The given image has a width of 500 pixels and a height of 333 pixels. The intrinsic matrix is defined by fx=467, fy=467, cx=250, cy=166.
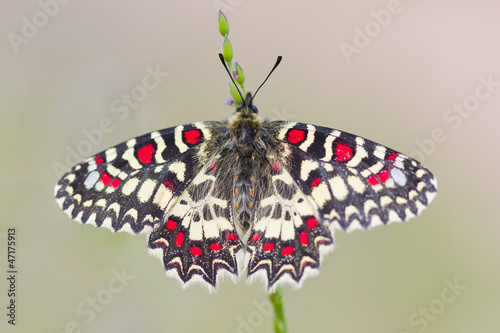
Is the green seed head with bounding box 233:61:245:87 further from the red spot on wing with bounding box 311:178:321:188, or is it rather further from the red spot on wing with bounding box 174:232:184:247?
the red spot on wing with bounding box 174:232:184:247

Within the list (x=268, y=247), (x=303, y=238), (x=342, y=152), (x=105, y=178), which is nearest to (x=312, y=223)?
(x=303, y=238)

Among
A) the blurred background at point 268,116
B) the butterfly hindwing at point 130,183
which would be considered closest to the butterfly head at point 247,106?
the butterfly hindwing at point 130,183

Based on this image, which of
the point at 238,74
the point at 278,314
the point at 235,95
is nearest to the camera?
the point at 278,314

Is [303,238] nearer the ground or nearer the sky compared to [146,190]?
nearer the ground

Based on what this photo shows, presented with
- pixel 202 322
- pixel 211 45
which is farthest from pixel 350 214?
pixel 211 45

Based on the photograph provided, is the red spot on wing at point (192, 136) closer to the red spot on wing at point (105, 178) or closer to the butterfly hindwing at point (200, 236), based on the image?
the butterfly hindwing at point (200, 236)

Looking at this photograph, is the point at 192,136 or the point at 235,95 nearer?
the point at 235,95

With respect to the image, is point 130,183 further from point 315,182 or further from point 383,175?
point 383,175
